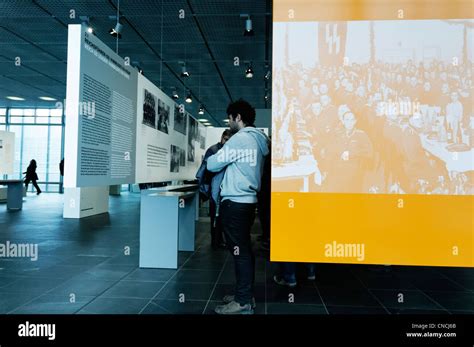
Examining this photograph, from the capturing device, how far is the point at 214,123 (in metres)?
17.8

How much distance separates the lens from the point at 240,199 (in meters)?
2.79

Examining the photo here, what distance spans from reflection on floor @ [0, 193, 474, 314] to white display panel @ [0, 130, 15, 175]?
7.66 metres

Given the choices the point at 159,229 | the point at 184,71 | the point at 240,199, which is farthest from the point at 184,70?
the point at 240,199

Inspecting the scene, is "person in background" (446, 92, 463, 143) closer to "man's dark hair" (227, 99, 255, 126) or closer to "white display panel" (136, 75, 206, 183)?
"man's dark hair" (227, 99, 255, 126)

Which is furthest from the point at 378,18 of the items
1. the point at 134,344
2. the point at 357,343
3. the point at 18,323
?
the point at 18,323

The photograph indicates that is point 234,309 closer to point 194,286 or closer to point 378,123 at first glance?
point 194,286

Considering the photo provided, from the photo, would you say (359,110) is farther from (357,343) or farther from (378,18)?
(357,343)

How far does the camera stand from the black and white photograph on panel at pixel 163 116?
455 cm

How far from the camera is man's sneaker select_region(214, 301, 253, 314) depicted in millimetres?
2822

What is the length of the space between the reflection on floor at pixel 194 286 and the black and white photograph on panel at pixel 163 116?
68.7 inches

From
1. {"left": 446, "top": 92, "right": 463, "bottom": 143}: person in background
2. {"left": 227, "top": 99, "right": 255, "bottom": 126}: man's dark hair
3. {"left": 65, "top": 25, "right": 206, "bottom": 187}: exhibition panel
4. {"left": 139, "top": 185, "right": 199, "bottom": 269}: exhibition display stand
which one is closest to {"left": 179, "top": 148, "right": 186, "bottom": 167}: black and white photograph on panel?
{"left": 65, "top": 25, "right": 206, "bottom": 187}: exhibition panel

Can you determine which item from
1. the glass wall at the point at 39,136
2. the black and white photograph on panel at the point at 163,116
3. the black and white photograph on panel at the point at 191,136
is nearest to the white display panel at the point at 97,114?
the black and white photograph on panel at the point at 163,116

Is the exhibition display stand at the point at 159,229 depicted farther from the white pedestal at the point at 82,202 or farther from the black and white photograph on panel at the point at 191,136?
the white pedestal at the point at 82,202

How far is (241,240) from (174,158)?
3.08m
